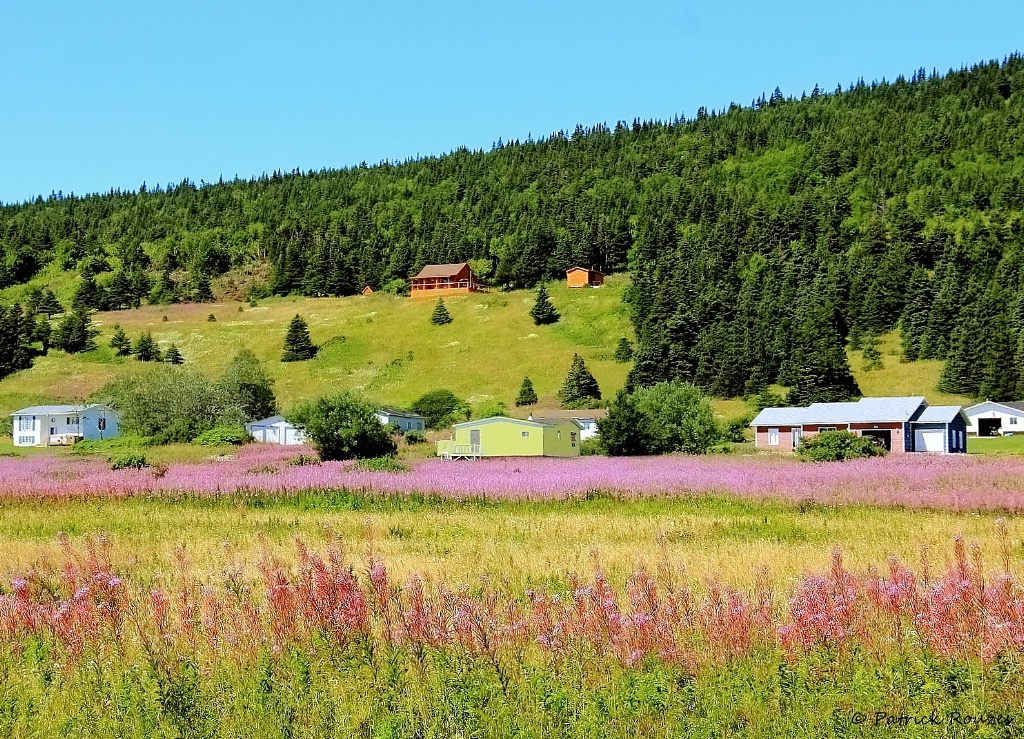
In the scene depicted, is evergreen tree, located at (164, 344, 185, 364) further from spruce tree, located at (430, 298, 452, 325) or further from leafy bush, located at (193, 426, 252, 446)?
leafy bush, located at (193, 426, 252, 446)

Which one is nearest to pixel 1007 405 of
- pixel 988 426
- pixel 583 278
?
pixel 988 426

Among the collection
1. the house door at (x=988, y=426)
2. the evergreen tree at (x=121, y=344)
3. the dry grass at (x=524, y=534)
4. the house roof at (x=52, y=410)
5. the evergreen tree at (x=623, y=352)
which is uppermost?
the evergreen tree at (x=121, y=344)

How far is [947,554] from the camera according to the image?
13422mm

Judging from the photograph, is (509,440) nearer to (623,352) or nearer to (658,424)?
(658,424)

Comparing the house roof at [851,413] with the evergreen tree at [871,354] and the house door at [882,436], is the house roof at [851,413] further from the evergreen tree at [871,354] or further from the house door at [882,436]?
the evergreen tree at [871,354]

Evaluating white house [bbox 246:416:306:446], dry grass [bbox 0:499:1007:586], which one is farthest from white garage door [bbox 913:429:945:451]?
white house [bbox 246:416:306:446]

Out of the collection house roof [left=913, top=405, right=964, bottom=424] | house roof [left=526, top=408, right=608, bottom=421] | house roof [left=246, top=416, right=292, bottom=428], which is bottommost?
house roof [left=526, top=408, right=608, bottom=421]

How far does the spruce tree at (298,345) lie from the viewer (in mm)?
114062

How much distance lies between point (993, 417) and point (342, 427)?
66651 mm

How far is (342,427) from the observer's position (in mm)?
46688

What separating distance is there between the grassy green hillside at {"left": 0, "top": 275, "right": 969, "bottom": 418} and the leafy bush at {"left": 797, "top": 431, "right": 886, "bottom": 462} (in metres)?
38.6

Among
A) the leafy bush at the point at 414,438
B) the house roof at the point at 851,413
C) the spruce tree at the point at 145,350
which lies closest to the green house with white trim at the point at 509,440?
the leafy bush at the point at 414,438

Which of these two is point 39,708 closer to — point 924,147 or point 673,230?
point 673,230

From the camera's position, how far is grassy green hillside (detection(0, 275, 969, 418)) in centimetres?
9856
